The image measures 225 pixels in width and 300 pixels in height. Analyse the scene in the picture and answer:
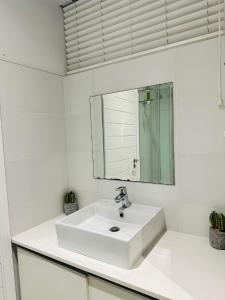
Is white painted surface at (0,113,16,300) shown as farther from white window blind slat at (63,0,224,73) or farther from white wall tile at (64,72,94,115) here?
white window blind slat at (63,0,224,73)

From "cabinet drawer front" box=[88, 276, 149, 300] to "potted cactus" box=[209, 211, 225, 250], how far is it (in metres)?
0.48

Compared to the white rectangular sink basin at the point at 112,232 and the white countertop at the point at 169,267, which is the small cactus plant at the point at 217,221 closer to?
the white countertop at the point at 169,267

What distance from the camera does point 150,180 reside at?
1.45m

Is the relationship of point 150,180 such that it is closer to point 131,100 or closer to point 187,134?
point 187,134

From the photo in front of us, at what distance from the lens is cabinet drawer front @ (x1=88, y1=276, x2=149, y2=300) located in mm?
951

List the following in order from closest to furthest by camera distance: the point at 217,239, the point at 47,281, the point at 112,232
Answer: the point at 217,239 < the point at 47,281 < the point at 112,232

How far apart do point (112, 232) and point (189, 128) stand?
792 mm

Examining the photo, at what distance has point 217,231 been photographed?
3.75ft

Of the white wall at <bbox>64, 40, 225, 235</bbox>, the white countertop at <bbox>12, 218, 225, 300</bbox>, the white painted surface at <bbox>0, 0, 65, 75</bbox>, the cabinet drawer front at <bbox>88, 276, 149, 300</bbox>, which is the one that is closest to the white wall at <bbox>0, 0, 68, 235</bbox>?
the white painted surface at <bbox>0, 0, 65, 75</bbox>

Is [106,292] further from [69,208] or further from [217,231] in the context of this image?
[69,208]

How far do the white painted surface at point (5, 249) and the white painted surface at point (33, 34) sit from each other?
596mm

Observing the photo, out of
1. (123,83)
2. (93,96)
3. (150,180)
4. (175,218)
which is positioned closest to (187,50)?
(123,83)

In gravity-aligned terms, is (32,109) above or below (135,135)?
above

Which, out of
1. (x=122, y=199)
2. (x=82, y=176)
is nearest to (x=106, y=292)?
(x=122, y=199)
